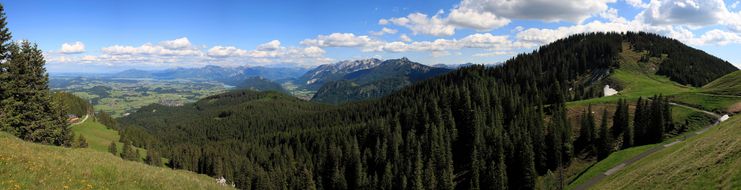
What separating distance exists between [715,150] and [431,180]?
69.6 meters

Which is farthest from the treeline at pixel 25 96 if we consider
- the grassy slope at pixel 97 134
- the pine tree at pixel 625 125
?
the pine tree at pixel 625 125

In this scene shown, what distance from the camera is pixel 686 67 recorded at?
199m

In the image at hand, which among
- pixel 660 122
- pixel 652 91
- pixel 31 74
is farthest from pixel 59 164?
pixel 652 91

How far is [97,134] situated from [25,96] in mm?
125753

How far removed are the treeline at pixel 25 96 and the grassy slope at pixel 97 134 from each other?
296ft

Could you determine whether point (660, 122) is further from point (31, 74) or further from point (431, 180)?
point (31, 74)

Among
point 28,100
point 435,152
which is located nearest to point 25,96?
point 28,100

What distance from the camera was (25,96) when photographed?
60.4 m

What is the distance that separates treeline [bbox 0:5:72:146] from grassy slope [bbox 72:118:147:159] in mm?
90230

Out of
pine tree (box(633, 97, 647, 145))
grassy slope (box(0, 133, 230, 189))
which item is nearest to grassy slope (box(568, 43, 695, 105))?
pine tree (box(633, 97, 647, 145))

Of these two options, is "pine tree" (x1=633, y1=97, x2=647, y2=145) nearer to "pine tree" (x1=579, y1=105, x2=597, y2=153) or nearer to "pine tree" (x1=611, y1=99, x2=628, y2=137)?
"pine tree" (x1=611, y1=99, x2=628, y2=137)

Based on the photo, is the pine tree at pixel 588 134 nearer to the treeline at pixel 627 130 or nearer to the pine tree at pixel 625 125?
the treeline at pixel 627 130

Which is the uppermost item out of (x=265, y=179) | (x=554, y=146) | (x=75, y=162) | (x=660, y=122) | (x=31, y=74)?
(x=31, y=74)

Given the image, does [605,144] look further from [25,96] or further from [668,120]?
[25,96]
